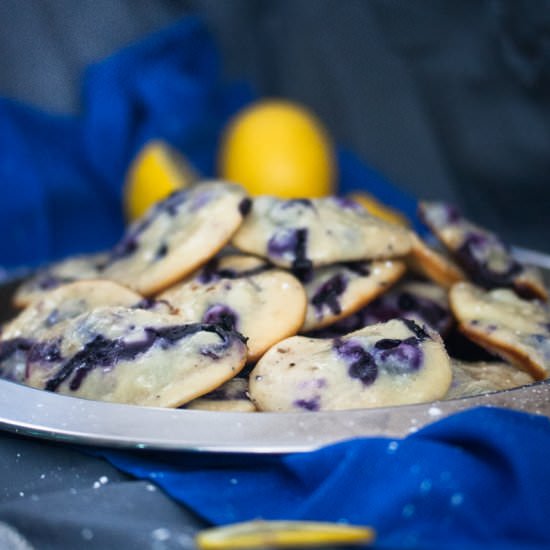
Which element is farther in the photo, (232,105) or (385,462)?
(232,105)

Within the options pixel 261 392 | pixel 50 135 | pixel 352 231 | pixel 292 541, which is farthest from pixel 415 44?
pixel 292 541

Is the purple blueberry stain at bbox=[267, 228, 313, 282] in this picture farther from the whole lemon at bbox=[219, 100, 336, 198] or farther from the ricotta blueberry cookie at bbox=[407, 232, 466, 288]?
the whole lemon at bbox=[219, 100, 336, 198]

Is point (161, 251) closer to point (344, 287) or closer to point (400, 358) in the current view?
point (344, 287)

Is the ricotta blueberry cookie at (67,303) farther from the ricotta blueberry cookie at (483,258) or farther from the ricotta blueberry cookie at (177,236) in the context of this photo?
the ricotta blueberry cookie at (483,258)

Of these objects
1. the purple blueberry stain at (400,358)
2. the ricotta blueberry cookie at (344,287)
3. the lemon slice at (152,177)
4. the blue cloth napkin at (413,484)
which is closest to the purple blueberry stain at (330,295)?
the ricotta blueberry cookie at (344,287)

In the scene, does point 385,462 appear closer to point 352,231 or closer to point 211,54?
point 352,231

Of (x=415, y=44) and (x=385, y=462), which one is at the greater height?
(x=415, y=44)

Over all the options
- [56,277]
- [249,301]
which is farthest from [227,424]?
[56,277]
